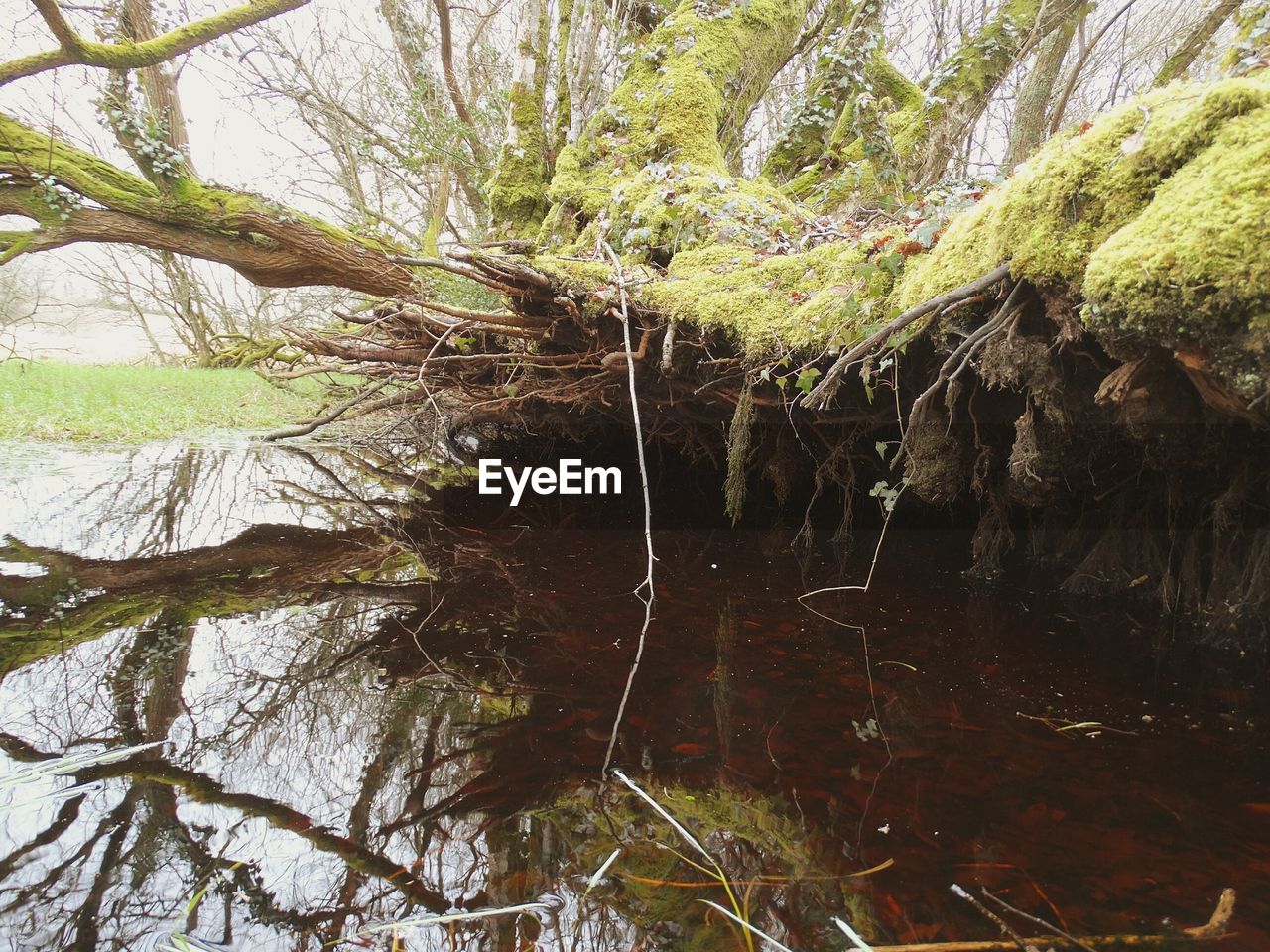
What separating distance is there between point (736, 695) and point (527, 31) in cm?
727

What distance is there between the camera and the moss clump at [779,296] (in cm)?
248

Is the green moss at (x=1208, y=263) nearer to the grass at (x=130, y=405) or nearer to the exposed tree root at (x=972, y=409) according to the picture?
the exposed tree root at (x=972, y=409)

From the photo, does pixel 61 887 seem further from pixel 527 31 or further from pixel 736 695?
Answer: pixel 527 31

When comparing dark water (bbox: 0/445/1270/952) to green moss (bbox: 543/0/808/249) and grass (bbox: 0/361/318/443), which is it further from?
grass (bbox: 0/361/318/443)

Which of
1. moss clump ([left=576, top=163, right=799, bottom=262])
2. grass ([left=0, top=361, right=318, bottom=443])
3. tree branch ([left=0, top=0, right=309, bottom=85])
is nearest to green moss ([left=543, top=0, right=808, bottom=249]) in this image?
moss clump ([left=576, top=163, right=799, bottom=262])

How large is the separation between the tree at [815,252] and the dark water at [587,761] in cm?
81

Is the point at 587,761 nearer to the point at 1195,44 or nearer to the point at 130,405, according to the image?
the point at 1195,44

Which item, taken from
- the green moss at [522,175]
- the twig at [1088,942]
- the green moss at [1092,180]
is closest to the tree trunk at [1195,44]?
the green moss at [1092,180]

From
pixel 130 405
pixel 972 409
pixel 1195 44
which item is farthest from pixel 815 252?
pixel 130 405

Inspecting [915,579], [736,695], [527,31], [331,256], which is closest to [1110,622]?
[915,579]

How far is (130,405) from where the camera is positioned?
8.41 m

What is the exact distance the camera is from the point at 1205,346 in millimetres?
1299

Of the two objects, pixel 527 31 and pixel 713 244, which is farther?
pixel 527 31

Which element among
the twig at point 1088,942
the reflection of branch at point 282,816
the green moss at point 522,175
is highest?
the green moss at point 522,175
